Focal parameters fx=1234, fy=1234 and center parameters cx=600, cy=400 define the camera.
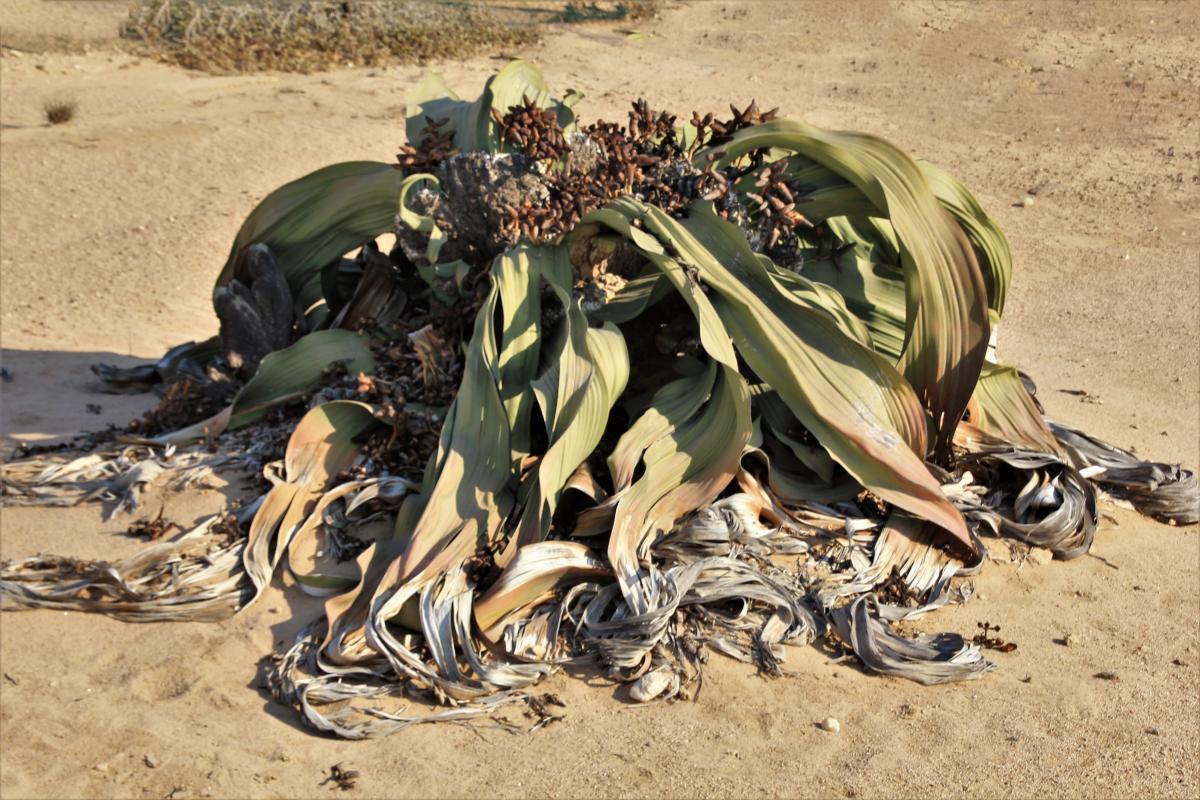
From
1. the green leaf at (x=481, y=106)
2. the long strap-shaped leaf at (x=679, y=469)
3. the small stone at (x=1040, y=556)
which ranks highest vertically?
the green leaf at (x=481, y=106)

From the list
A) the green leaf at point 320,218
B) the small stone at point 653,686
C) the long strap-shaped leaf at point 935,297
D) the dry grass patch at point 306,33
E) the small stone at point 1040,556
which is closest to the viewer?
the small stone at point 653,686

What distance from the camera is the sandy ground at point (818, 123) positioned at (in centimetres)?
273

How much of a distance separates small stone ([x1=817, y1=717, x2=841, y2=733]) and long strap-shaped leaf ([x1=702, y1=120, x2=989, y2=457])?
1.01 metres

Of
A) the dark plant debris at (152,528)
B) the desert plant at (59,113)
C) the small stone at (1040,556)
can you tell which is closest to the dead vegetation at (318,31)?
the desert plant at (59,113)

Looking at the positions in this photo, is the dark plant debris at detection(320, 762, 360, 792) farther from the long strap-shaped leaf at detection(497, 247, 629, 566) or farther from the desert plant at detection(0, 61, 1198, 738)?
the long strap-shaped leaf at detection(497, 247, 629, 566)

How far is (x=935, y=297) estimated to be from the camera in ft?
11.1

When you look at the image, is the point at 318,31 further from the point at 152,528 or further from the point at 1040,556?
the point at 1040,556

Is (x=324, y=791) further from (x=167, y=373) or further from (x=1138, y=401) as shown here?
(x=1138, y=401)

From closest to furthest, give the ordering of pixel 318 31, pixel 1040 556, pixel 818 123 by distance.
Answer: pixel 1040 556
pixel 818 123
pixel 318 31

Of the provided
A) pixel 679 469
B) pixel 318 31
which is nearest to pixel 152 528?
pixel 679 469

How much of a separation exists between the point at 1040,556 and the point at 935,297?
2.68ft

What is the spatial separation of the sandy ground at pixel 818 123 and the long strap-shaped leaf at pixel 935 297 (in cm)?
53

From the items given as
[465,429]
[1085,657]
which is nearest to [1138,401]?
[1085,657]

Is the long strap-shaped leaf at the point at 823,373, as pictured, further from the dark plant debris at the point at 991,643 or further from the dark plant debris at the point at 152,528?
the dark plant debris at the point at 152,528
